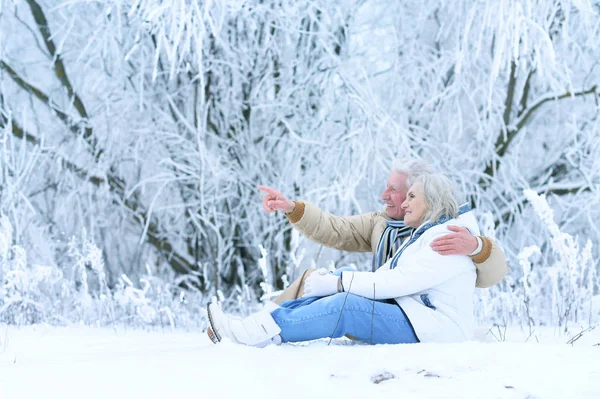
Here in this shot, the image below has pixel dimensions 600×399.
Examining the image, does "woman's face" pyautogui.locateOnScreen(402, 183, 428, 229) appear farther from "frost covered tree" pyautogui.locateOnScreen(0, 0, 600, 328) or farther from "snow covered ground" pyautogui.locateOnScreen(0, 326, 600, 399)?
"frost covered tree" pyautogui.locateOnScreen(0, 0, 600, 328)

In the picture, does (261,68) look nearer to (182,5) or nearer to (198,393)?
(182,5)

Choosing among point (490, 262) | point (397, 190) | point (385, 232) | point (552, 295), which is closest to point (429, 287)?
point (490, 262)

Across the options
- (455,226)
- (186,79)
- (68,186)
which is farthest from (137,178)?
(455,226)

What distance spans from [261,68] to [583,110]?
2989 mm

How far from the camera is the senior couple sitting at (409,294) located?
10.0ft

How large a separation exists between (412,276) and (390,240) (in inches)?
19.4

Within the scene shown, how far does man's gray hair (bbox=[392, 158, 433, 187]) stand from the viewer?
356 cm

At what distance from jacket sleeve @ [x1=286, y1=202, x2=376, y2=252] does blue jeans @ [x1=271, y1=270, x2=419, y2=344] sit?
69cm

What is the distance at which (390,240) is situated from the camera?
3527 millimetres

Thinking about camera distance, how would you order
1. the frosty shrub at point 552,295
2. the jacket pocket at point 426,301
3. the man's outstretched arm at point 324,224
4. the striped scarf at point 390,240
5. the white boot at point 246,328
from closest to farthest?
Result: the white boot at point 246,328 → the jacket pocket at point 426,301 → the striped scarf at point 390,240 → the man's outstretched arm at point 324,224 → the frosty shrub at point 552,295

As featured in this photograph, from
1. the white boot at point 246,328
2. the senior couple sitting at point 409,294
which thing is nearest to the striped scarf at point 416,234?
the senior couple sitting at point 409,294

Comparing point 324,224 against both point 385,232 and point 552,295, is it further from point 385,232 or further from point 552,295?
point 552,295

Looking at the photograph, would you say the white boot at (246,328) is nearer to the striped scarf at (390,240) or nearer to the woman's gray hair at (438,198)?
the striped scarf at (390,240)

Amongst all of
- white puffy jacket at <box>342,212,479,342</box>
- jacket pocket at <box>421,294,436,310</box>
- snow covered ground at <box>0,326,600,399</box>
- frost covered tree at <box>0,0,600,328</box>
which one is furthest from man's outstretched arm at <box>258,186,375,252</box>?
frost covered tree at <box>0,0,600,328</box>
